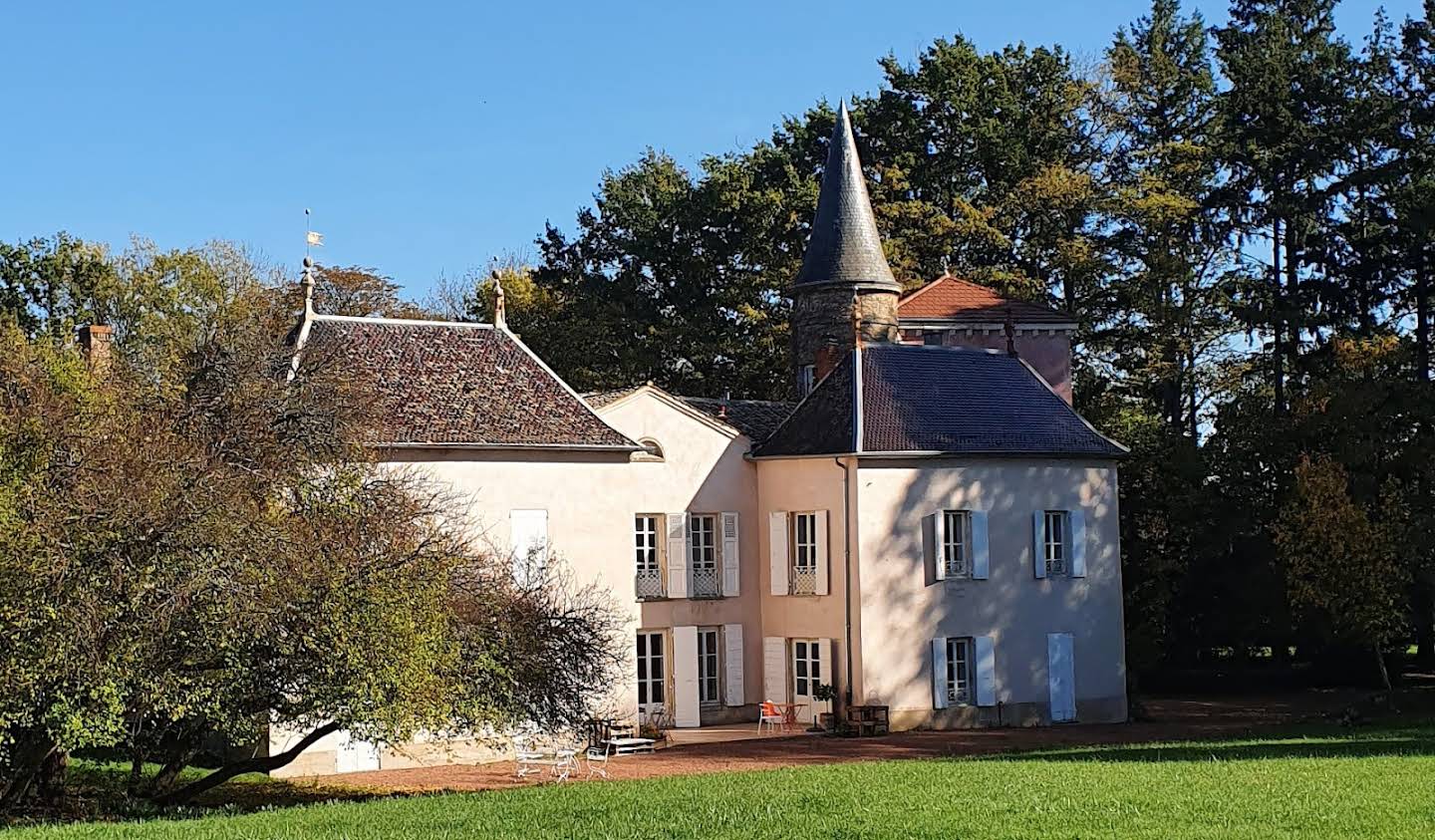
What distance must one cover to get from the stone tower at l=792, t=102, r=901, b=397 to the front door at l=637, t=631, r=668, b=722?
7781 mm

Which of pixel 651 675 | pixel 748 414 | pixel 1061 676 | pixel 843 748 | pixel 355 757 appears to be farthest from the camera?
pixel 748 414

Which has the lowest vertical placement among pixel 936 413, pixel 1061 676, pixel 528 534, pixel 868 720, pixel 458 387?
pixel 868 720

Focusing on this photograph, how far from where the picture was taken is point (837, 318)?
128ft

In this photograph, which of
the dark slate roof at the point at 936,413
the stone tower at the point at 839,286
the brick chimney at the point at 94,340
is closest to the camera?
the brick chimney at the point at 94,340

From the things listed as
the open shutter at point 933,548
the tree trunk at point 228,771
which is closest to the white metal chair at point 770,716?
the open shutter at point 933,548

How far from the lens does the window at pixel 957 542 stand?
3422 cm

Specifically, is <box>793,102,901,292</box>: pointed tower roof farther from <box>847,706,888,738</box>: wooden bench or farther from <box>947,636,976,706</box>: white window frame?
<box>847,706,888,738</box>: wooden bench

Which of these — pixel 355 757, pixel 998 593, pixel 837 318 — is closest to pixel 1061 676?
pixel 998 593

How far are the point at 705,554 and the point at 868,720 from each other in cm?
491

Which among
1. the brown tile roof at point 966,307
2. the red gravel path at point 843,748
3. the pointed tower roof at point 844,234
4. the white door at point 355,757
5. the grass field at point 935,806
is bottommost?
the red gravel path at point 843,748

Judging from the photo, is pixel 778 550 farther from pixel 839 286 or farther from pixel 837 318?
pixel 839 286

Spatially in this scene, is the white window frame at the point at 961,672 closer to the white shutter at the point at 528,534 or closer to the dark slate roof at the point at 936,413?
the dark slate roof at the point at 936,413

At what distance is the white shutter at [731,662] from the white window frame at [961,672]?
4.21m

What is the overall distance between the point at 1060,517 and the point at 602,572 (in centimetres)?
996
